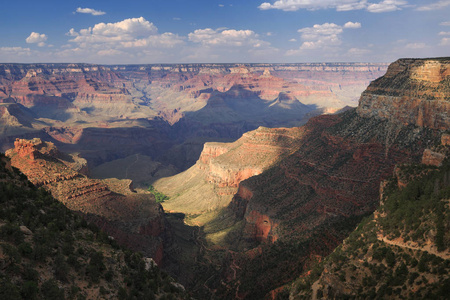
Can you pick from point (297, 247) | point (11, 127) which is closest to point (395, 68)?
point (297, 247)

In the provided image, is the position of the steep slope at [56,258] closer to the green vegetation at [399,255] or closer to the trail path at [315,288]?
the trail path at [315,288]

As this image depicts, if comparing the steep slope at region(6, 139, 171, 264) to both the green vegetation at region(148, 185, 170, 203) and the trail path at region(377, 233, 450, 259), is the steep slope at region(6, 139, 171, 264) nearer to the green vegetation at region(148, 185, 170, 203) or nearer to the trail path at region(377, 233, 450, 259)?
the green vegetation at region(148, 185, 170, 203)

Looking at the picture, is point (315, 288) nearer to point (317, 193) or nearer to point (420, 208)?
point (420, 208)

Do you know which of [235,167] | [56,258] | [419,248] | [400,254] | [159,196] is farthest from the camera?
[159,196]

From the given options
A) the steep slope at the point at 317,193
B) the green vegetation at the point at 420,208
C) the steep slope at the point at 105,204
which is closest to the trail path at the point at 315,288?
the green vegetation at the point at 420,208

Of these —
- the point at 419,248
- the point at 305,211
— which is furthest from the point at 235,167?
the point at 419,248

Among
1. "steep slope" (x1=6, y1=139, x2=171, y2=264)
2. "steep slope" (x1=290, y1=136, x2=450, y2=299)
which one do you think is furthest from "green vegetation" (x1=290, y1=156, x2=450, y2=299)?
"steep slope" (x1=6, y1=139, x2=171, y2=264)
